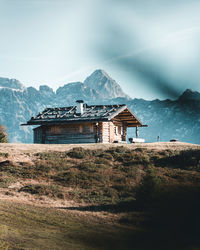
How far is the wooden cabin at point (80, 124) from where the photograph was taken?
37312 millimetres

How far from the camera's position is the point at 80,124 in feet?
125

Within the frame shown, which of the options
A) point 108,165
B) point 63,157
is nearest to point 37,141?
point 63,157

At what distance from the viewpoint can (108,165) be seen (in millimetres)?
24953

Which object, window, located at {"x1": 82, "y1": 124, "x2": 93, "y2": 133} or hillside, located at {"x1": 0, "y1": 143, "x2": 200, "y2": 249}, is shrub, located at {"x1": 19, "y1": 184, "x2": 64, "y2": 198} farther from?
window, located at {"x1": 82, "y1": 124, "x2": 93, "y2": 133}

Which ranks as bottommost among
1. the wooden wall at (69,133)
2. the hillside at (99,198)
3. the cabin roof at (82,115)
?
the hillside at (99,198)

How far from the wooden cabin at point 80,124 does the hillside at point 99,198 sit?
7.23m

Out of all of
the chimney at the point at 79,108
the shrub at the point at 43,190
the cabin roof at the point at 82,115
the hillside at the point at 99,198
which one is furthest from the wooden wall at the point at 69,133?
the shrub at the point at 43,190

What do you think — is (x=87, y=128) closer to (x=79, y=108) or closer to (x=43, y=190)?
(x=79, y=108)

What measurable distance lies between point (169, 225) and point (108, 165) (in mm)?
11385

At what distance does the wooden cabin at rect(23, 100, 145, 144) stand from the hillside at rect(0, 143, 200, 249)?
23.7ft

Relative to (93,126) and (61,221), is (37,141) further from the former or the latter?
(61,221)

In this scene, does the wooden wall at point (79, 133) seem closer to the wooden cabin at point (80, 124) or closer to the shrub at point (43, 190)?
the wooden cabin at point (80, 124)

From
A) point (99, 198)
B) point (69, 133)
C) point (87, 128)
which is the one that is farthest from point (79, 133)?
point (99, 198)

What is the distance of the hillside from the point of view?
1198 cm
